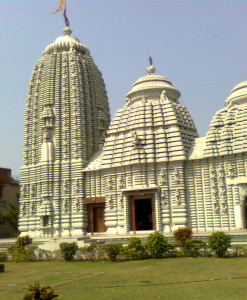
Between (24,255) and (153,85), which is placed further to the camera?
(153,85)

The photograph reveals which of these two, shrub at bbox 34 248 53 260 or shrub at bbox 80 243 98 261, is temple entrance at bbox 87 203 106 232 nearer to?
shrub at bbox 34 248 53 260

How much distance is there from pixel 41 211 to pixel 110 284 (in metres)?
23.1

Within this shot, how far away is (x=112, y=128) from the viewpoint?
35.0 meters

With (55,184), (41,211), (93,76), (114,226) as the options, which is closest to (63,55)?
(93,76)

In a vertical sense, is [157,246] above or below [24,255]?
above

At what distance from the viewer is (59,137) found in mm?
37188

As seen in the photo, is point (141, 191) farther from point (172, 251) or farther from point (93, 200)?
point (172, 251)

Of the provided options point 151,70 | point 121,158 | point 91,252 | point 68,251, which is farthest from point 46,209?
point 151,70

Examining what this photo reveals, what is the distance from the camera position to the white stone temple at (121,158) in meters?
29.9

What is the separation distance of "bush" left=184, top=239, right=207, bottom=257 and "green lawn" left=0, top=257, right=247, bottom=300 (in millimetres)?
967

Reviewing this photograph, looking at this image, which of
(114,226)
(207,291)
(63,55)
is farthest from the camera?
(63,55)

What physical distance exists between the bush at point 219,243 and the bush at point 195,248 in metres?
0.69

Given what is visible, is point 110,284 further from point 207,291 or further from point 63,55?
point 63,55

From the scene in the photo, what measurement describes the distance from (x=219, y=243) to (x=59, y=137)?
2217 cm
